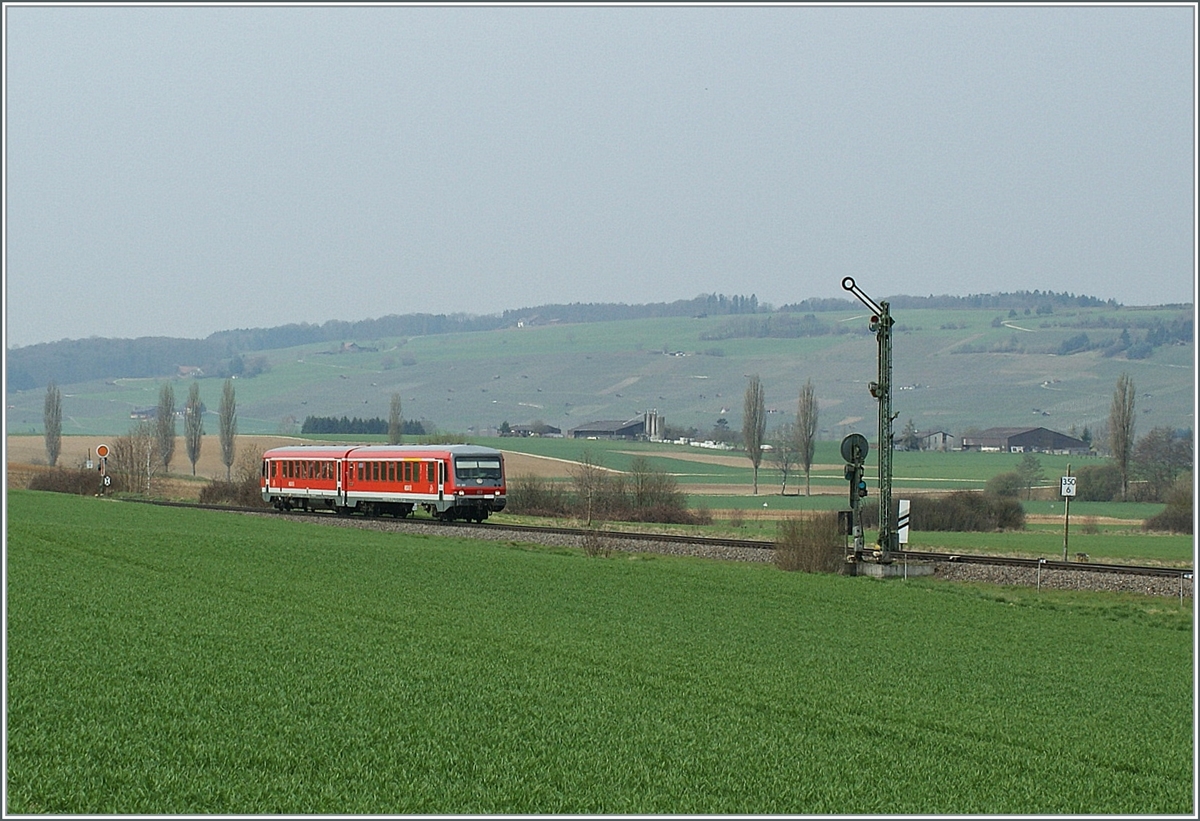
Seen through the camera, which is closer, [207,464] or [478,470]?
[478,470]

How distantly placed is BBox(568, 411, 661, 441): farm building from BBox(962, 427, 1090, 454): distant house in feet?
109

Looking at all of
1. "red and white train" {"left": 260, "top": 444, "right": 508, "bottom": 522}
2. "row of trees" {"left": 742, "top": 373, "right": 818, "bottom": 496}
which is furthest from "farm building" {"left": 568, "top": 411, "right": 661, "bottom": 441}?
"red and white train" {"left": 260, "top": 444, "right": 508, "bottom": 522}

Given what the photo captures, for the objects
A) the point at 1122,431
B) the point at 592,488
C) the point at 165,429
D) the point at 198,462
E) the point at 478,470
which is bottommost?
the point at 198,462

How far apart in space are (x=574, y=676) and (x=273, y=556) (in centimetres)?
1570

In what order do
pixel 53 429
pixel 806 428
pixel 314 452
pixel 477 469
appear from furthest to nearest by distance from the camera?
pixel 53 429
pixel 806 428
pixel 314 452
pixel 477 469

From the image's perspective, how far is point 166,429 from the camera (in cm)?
10850

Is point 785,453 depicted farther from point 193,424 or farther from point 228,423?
point 193,424

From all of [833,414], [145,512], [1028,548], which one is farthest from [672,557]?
[833,414]

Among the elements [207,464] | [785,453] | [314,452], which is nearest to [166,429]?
[207,464]

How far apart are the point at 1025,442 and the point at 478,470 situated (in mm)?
107164

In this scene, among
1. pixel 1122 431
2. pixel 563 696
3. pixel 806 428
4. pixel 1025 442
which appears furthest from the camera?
pixel 1025 442

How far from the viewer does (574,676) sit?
632 inches

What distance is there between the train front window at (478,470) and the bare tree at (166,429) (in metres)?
61.7

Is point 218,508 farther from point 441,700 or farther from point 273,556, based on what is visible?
point 441,700
